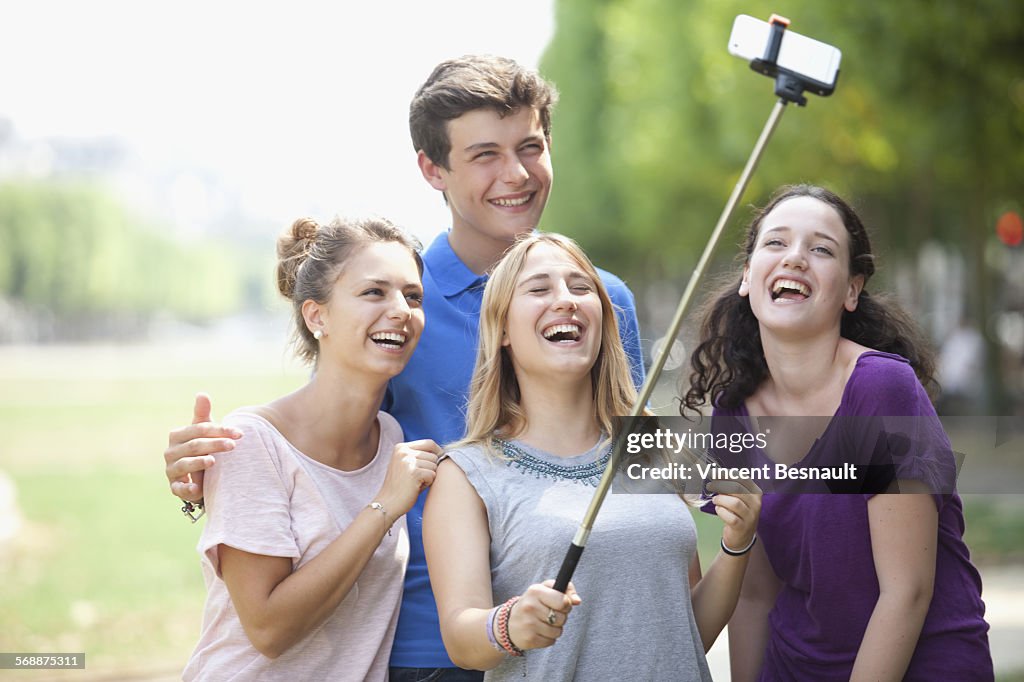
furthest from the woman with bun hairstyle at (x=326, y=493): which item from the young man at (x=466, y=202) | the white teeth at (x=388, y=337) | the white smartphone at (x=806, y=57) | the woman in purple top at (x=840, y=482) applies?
the white smartphone at (x=806, y=57)

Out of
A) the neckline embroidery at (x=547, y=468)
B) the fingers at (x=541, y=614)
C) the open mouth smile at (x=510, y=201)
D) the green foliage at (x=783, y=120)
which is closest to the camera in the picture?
the fingers at (x=541, y=614)

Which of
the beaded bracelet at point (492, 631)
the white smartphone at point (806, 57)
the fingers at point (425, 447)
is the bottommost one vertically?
the beaded bracelet at point (492, 631)

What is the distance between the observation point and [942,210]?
2375 centimetres

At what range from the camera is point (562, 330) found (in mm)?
3197

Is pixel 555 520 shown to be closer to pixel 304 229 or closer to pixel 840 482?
pixel 840 482

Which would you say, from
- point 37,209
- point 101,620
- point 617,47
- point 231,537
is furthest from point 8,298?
point 231,537

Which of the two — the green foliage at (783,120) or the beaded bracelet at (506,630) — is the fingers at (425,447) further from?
the green foliage at (783,120)

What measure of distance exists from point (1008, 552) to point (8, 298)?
9802cm

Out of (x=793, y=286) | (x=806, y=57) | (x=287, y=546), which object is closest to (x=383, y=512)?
(x=287, y=546)

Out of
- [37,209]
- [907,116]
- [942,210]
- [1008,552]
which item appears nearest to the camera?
[1008,552]

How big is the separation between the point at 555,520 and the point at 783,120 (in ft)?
46.5

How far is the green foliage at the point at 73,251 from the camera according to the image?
93750mm

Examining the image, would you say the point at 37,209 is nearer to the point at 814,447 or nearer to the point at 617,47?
the point at 617,47

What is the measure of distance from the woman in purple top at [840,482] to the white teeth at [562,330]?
550mm
